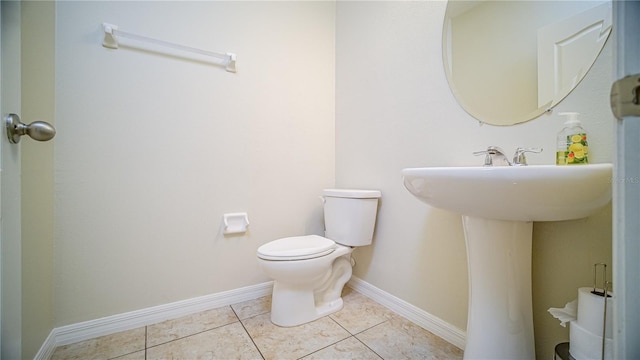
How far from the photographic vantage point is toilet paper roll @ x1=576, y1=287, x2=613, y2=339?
0.66 metres

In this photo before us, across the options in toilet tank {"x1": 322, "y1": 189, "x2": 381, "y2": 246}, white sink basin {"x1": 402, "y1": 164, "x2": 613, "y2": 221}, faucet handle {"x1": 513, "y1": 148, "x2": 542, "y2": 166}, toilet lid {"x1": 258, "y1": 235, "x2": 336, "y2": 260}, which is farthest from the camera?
toilet tank {"x1": 322, "y1": 189, "x2": 381, "y2": 246}

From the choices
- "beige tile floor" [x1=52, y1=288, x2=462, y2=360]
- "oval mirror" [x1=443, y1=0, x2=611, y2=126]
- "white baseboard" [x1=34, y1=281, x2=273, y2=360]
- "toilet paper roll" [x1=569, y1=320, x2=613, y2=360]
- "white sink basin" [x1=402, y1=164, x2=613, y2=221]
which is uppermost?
"oval mirror" [x1=443, y1=0, x2=611, y2=126]

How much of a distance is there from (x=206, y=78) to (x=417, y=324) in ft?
5.74

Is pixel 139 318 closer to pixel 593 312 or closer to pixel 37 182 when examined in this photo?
pixel 37 182

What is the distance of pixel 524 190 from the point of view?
63 cm

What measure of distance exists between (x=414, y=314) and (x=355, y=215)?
59 cm

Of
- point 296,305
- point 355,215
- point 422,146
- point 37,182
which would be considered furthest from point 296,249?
point 37,182

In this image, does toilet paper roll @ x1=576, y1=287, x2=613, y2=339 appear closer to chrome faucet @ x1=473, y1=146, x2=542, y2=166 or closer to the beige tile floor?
chrome faucet @ x1=473, y1=146, x2=542, y2=166

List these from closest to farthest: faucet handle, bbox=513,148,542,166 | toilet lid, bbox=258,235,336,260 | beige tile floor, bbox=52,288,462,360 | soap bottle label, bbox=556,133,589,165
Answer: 1. soap bottle label, bbox=556,133,589,165
2. faucet handle, bbox=513,148,542,166
3. beige tile floor, bbox=52,288,462,360
4. toilet lid, bbox=258,235,336,260

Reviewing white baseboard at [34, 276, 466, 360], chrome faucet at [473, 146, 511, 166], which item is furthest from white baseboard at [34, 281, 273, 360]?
chrome faucet at [473, 146, 511, 166]

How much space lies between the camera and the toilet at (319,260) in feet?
4.04

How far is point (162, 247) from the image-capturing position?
136 cm

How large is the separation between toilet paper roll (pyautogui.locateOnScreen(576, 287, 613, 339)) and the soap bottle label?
1.24ft

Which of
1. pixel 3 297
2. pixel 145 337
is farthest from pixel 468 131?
pixel 145 337
